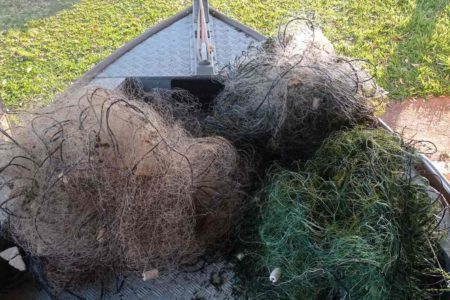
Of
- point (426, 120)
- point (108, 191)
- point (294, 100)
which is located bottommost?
point (426, 120)

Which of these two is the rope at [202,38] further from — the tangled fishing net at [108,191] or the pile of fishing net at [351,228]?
the pile of fishing net at [351,228]

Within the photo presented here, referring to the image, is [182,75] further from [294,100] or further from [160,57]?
[294,100]

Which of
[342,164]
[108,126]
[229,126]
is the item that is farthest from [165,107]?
[342,164]

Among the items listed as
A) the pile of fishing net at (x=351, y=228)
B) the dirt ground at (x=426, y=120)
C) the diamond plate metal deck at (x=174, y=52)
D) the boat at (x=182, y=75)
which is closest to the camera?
the pile of fishing net at (x=351, y=228)

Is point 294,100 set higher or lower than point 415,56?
higher

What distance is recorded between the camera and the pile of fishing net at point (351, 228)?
1269 millimetres

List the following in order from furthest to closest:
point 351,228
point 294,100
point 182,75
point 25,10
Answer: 1. point 25,10
2. point 182,75
3. point 294,100
4. point 351,228

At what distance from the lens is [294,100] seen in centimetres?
161

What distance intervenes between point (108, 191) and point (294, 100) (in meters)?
0.70

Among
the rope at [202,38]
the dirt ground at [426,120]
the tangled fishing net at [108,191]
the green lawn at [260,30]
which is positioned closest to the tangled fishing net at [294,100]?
the tangled fishing net at [108,191]

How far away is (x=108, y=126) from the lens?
1376mm

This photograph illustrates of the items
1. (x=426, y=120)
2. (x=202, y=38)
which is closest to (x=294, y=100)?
(x=202, y=38)

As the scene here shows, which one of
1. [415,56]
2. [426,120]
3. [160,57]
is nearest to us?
[160,57]

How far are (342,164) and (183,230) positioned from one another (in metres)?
0.55
